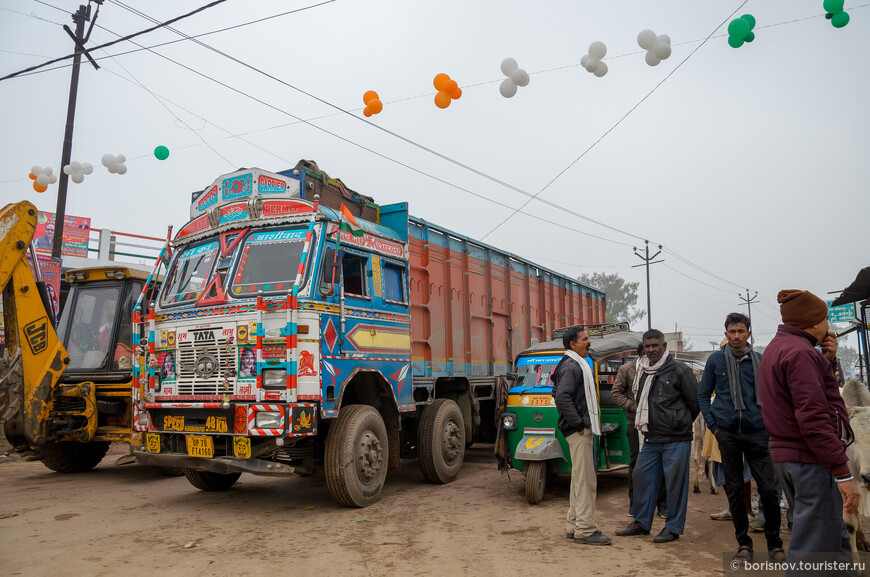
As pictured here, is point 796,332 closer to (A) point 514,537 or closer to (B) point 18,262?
(A) point 514,537

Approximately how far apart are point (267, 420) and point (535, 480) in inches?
117

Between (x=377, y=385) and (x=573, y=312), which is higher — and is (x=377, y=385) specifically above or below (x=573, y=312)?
below

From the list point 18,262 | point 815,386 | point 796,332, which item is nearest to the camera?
point 815,386

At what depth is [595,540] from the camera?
5.40m

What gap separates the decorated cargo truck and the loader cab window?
0.02 metres

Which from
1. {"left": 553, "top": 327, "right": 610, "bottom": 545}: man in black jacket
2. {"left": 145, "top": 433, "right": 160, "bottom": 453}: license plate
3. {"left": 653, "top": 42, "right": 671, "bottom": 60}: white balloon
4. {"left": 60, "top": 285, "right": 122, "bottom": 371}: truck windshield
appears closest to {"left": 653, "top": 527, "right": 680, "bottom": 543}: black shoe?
{"left": 553, "top": 327, "right": 610, "bottom": 545}: man in black jacket

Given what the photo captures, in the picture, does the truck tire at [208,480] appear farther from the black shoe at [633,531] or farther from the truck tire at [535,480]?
the black shoe at [633,531]

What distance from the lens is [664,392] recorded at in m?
5.63

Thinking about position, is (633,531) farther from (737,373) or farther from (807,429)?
(807,429)

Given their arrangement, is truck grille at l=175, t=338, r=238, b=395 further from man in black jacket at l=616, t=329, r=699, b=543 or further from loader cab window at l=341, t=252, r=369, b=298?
man in black jacket at l=616, t=329, r=699, b=543

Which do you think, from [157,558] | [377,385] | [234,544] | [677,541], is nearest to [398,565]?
[234,544]

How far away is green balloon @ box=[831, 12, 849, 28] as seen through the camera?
7.17m

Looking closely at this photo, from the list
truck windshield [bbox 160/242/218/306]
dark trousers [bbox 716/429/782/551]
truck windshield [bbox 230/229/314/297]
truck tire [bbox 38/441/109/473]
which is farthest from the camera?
truck tire [bbox 38/441/109/473]

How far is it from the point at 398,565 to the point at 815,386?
3.28 m
